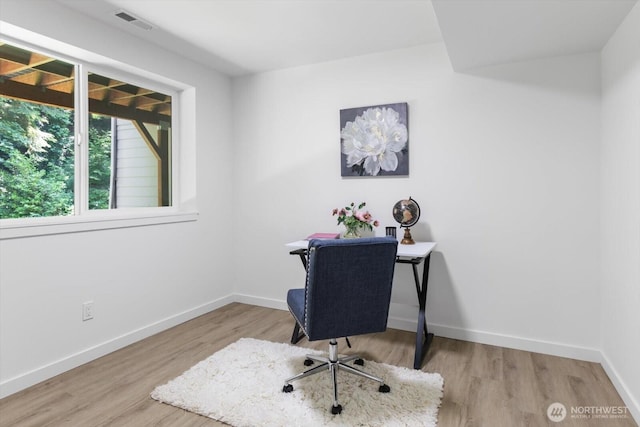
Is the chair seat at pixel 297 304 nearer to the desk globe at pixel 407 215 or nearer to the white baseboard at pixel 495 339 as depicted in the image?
the desk globe at pixel 407 215

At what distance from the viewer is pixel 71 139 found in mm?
2625

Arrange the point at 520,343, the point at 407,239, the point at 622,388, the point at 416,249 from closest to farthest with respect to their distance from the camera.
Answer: the point at 622,388, the point at 416,249, the point at 520,343, the point at 407,239

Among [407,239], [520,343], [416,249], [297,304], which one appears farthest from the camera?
[407,239]

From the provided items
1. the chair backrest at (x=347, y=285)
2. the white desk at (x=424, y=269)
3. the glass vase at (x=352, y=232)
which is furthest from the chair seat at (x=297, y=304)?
the glass vase at (x=352, y=232)

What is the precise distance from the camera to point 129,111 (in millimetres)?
3111

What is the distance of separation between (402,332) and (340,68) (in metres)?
2.38

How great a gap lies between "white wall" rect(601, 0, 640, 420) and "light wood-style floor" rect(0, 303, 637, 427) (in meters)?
0.23

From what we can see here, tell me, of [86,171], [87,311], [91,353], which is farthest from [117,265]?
[86,171]

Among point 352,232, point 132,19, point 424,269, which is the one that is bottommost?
point 424,269

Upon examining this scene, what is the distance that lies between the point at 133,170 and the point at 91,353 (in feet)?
4.81

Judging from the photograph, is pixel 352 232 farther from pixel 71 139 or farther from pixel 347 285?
pixel 71 139

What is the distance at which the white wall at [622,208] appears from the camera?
188cm

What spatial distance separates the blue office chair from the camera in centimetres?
182

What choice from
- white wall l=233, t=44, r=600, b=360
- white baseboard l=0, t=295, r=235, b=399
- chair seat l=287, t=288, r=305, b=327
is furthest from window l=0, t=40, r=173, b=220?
chair seat l=287, t=288, r=305, b=327
